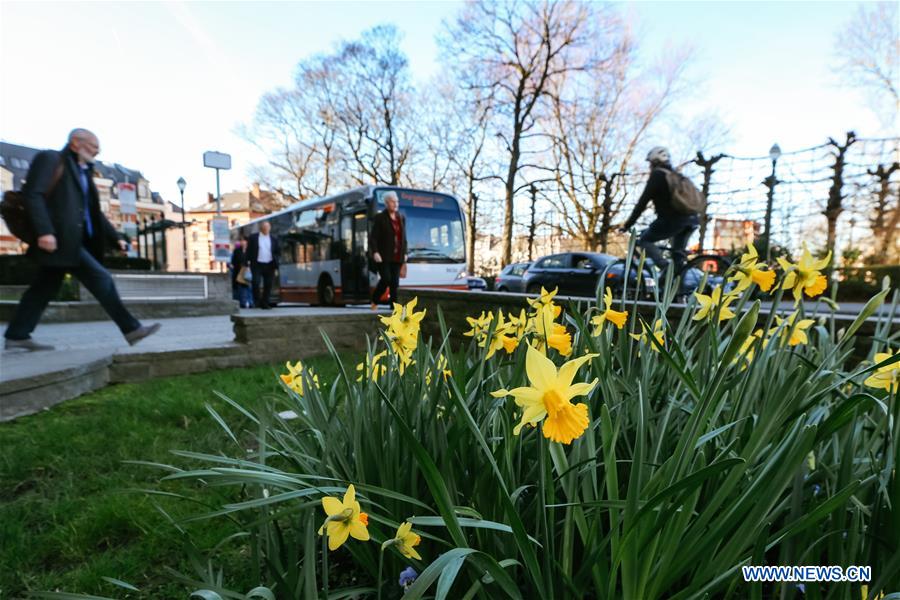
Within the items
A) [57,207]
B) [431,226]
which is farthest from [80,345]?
[431,226]

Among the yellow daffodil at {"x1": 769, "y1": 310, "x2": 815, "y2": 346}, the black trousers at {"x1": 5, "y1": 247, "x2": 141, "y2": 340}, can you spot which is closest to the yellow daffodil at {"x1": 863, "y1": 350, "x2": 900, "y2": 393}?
the yellow daffodil at {"x1": 769, "y1": 310, "x2": 815, "y2": 346}

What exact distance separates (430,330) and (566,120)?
63.0 ft

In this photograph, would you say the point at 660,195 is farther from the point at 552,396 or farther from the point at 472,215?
the point at 472,215

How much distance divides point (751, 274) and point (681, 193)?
372 centimetres

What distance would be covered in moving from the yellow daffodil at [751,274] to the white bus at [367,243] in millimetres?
9188

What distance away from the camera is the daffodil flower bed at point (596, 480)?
0.69 meters

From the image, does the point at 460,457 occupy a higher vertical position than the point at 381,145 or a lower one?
lower

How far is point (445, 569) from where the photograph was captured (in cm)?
60

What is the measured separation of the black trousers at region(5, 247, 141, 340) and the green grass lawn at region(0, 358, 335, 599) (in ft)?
2.90

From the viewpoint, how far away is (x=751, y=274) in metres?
1.16

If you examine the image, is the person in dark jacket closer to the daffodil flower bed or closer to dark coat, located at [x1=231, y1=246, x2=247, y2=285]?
the daffodil flower bed

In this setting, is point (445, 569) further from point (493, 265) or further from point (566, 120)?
point (493, 265)

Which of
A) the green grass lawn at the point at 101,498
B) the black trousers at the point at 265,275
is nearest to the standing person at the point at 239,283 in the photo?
the black trousers at the point at 265,275

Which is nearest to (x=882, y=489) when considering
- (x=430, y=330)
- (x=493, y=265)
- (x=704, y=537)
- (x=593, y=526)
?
(x=704, y=537)
